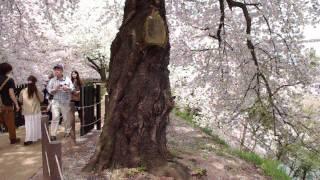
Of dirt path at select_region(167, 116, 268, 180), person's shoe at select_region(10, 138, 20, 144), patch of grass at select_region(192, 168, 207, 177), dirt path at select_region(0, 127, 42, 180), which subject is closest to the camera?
patch of grass at select_region(192, 168, 207, 177)

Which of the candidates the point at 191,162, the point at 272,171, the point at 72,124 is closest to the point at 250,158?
the point at 272,171

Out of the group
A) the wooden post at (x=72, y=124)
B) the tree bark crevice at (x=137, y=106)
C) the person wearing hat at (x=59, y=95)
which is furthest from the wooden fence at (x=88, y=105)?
the tree bark crevice at (x=137, y=106)

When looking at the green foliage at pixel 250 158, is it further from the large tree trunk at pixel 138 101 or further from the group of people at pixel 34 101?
the group of people at pixel 34 101

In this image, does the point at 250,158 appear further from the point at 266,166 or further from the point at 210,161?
the point at 210,161

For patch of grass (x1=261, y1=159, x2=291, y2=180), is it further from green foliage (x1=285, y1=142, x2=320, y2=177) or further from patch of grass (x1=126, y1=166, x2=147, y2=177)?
patch of grass (x1=126, y1=166, x2=147, y2=177)

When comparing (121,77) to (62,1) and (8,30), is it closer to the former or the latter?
(62,1)

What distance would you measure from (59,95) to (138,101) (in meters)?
2.94

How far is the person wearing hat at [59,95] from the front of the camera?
7.96m

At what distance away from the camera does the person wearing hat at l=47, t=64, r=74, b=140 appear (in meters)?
→ 7.96

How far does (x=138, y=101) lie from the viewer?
572 cm

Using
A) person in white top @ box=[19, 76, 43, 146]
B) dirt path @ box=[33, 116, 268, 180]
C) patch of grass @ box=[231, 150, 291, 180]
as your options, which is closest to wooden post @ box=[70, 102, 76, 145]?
dirt path @ box=[33, 116, 268, 180]

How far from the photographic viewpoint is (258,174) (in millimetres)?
6867

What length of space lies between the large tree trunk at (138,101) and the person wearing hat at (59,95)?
2378mm

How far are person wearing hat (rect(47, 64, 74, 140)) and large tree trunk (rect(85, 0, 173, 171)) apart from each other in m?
2.38
